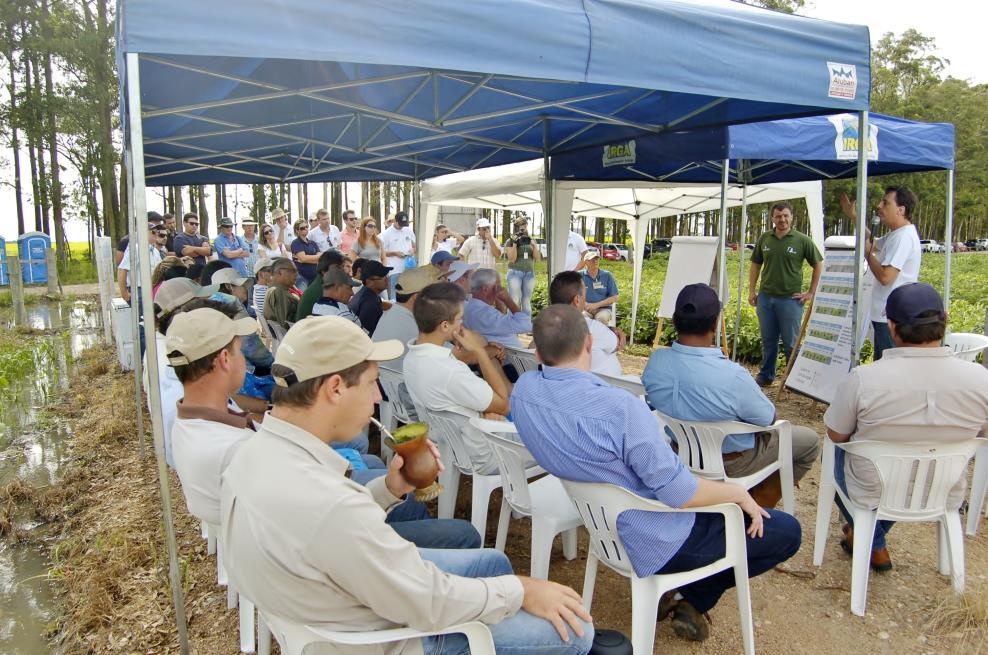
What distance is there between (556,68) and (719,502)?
174 cm

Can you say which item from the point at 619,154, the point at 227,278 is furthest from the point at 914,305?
the point at 227,278

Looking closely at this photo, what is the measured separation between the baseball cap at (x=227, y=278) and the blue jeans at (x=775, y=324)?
16.5 ft

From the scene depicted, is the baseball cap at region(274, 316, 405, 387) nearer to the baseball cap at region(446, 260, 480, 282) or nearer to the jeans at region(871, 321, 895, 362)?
the baseball cap at region(446, 260, 480, 282)

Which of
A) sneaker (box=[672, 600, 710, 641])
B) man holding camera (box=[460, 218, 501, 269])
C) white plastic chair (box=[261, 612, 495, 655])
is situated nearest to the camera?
white plastic chair (box=[261, 612, 495, 655])

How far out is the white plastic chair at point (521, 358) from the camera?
14.5ft

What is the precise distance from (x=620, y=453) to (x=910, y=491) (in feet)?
5.00

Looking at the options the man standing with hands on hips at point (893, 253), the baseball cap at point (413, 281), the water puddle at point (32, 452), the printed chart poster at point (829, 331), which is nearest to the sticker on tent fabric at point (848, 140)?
the man standing with hands on hips at point (893, 253)

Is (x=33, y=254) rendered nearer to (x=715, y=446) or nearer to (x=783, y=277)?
(x=783, y=277)

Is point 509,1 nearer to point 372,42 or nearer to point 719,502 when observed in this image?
point 372,42

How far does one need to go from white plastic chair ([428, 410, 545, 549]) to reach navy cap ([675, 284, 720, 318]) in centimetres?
98

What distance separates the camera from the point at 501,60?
251cm

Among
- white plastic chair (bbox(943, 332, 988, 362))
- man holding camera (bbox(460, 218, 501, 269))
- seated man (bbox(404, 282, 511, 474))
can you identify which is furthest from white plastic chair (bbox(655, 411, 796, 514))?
man holding camera (bbox(460, 218, 501, 269))

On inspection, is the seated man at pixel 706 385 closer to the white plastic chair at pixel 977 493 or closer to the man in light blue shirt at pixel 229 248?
the white plastic chair at pixel 977 493

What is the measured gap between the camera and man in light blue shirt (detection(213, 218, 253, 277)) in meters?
9.52
